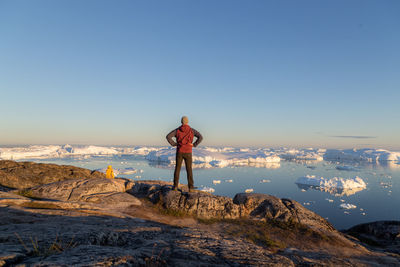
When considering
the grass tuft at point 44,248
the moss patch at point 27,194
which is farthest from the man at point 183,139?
the moss patch at point 27,194

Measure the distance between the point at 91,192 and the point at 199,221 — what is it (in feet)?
13.7

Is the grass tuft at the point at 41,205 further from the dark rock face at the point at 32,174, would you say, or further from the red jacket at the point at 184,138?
the dark rock face at the point at 32,174

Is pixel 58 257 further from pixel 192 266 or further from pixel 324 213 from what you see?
pixel 324 213

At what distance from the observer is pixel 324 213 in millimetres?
35062

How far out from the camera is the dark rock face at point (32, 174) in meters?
10.7

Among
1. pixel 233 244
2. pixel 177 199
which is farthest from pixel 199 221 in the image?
pixel 233 244

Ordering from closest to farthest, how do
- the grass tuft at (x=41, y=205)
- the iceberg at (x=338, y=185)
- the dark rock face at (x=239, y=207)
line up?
the grass tuft at (x=41, y=205)
the dark rock face at (x=239, y=207)
the iceberg at (x=338, y=185)

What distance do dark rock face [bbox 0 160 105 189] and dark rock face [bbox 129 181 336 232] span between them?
22.4 feet

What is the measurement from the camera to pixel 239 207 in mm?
7656

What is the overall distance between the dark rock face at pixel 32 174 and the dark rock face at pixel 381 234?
1348cm

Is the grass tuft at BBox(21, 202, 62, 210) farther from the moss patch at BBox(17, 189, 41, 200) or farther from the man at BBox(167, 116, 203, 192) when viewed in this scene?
the man at BBox(167, 116, 203, 192)

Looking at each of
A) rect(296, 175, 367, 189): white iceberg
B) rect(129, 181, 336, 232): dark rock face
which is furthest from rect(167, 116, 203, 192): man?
rect(296, 175, 367, 189): white iceberg

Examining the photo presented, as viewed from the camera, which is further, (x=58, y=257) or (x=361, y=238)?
(x=361, y=238)

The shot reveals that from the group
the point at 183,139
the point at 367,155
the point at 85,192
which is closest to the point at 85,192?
the point at 85,192
